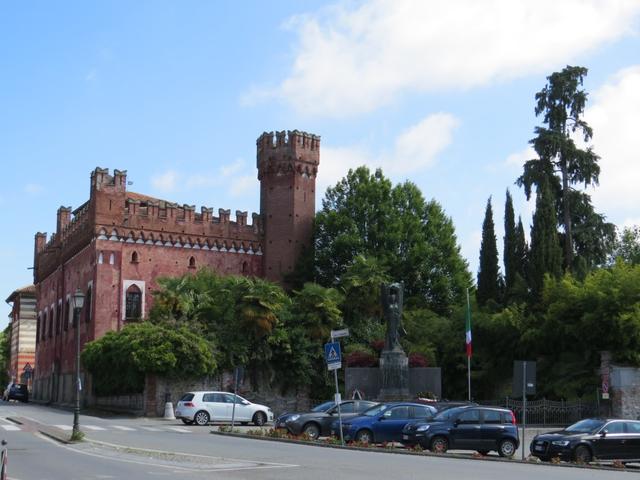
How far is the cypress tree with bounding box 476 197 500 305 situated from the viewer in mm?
45844

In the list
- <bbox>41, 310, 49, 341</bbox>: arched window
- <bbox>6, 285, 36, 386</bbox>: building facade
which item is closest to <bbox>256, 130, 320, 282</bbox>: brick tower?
<bbox>41, 310, 49, 341</bbox>: arched window

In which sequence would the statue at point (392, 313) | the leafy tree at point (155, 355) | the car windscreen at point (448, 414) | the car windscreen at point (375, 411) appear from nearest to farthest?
the car windscreen at point (448, 414) → the car windscreen at point (375, 411) → the statue at point (392, 313) → the leafy tree at point (155, 355)

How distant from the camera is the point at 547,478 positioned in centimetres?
1552

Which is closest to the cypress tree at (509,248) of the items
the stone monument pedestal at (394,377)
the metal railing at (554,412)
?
the metal railing at (554,412)

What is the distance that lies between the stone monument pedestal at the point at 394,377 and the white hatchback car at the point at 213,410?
16.6 feet

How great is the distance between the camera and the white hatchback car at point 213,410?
3275 cm

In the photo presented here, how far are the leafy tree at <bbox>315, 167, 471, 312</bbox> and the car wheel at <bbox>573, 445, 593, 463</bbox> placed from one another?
30.9 metres

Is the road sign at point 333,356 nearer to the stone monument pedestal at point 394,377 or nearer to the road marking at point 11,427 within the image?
the stone monument pedestal at point 394,377

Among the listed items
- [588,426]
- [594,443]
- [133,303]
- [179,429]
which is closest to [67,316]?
[133,303]

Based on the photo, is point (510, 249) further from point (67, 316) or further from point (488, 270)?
point (67, 316)

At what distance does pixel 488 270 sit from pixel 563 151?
7.86m

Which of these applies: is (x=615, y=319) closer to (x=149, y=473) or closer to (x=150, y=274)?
(x=149, y=473)

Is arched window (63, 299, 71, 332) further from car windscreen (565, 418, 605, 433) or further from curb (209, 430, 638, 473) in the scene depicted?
car windscreen (565, 418, 605, 433)

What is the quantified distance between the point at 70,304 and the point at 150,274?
28.2ft
